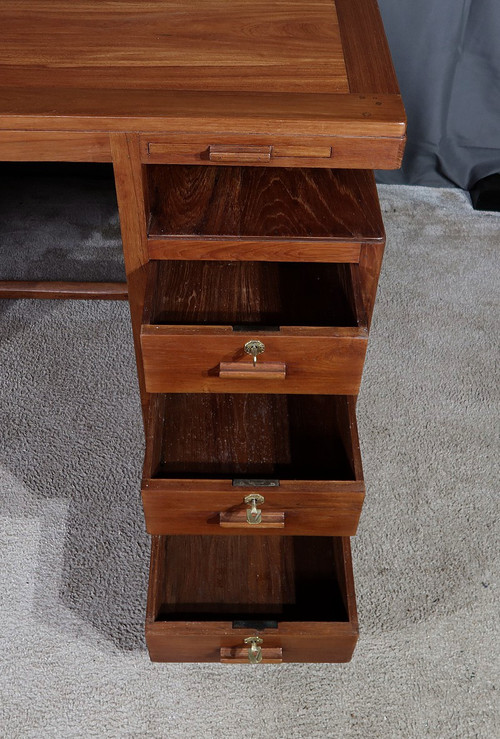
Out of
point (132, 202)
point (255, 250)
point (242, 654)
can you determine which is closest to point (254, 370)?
point (255, 250)

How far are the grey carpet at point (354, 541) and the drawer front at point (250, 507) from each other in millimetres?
210

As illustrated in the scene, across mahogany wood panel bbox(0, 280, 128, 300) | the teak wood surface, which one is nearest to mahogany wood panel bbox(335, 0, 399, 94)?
the teak wood surface

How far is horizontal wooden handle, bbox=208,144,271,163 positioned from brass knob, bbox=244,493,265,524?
0.40 metres

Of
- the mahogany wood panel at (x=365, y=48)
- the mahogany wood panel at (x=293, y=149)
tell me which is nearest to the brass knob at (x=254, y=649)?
the mahogany wood panel at (x=293, y=149)

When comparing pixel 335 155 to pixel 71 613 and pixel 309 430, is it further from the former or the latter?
pixel 71 613

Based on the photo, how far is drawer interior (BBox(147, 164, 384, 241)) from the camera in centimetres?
96

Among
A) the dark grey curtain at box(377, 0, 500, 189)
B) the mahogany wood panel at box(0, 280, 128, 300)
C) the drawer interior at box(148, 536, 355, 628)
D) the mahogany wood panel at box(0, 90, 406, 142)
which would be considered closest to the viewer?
the mahogany wood panel at box(0, 90, 406, 142)

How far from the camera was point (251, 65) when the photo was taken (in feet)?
3.22

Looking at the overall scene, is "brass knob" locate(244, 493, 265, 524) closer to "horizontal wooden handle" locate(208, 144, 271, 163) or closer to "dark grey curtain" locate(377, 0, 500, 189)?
"horizontal wooden handle" locate(208, 144, 271, 163)

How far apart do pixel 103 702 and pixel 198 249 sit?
600 mm

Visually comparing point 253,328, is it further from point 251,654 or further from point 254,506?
point 251,654

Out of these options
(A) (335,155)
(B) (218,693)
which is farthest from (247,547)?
(A) (335,155)

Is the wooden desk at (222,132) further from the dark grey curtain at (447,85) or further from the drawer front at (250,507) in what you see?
the dark grey curtain at (447,85)

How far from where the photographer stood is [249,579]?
1.03 m
